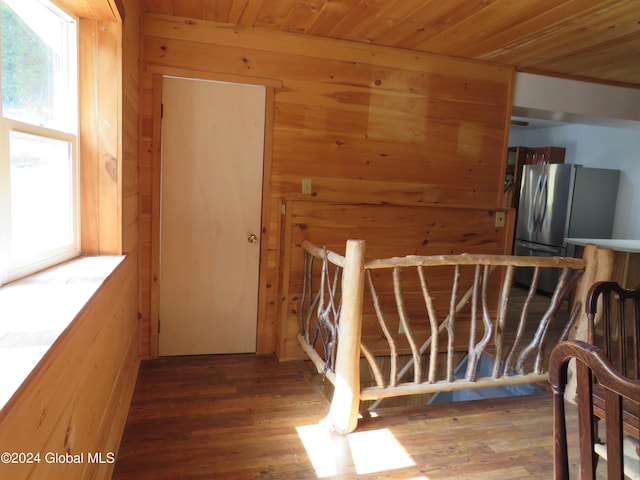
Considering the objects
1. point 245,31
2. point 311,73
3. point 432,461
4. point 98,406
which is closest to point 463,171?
point 311,73

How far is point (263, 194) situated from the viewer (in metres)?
3.23

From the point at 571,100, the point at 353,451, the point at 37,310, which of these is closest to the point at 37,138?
the point at 37,310

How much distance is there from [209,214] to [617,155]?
550 cm

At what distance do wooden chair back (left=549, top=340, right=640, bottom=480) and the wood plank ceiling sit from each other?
220cm

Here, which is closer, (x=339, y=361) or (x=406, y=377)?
(x=339, y=361)

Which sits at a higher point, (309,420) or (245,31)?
(245,31)

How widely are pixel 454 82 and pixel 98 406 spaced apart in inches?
128

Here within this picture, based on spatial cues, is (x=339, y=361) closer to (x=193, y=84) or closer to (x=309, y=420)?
(x=309, y=420)

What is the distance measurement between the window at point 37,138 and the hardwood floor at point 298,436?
1026 mm

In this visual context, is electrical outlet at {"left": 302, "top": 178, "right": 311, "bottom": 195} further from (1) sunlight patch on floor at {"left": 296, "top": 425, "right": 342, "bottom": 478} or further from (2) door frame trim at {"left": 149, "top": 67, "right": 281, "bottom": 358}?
(1) sunlight patch on floor at {"left": 296, "top": 425, "right": 342, "bottom": 478}

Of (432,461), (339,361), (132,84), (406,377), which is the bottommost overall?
(406,377)

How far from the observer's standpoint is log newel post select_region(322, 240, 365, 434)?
2271mm

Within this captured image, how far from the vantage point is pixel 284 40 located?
3.10m

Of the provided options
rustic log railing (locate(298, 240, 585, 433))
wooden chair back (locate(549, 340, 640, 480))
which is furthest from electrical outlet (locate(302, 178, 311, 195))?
wooden chair back (locate(549, 340, 640, 480))
